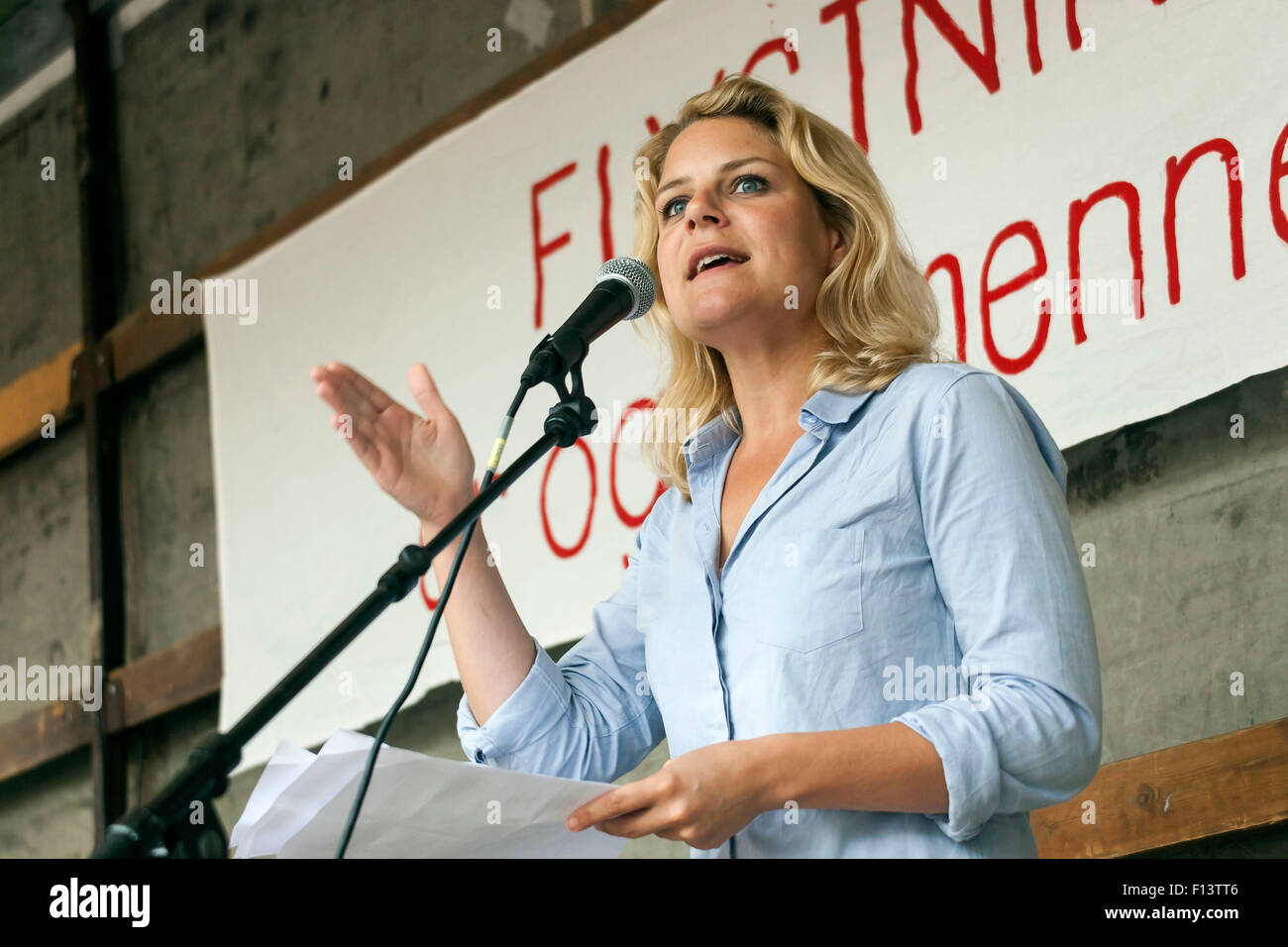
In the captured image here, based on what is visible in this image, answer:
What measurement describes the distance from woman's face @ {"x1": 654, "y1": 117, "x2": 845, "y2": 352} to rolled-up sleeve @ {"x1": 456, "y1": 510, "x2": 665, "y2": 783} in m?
0.24

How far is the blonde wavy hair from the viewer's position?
1.38m

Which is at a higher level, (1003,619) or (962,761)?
(1003,619)

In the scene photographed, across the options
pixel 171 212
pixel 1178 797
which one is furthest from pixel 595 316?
pixel 171 212

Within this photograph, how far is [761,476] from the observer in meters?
1.38

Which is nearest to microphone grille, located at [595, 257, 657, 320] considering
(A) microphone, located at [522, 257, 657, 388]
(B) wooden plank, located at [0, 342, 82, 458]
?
(A) microphone, located at [522, 257, 657, 388]

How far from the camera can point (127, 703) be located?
391cm

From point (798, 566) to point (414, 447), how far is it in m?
0.37

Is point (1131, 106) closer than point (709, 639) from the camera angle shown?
No

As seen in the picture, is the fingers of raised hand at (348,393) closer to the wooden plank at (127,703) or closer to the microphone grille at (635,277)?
the microphone grille at (635,277)

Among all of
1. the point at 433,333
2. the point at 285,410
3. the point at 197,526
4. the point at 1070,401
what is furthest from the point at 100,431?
the point at 1070,401

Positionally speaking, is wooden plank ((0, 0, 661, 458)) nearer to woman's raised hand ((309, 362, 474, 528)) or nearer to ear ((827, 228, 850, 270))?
ear ((827, 228, 850, 270))

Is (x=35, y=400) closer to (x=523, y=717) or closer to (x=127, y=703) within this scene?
(x=127, y=703)
